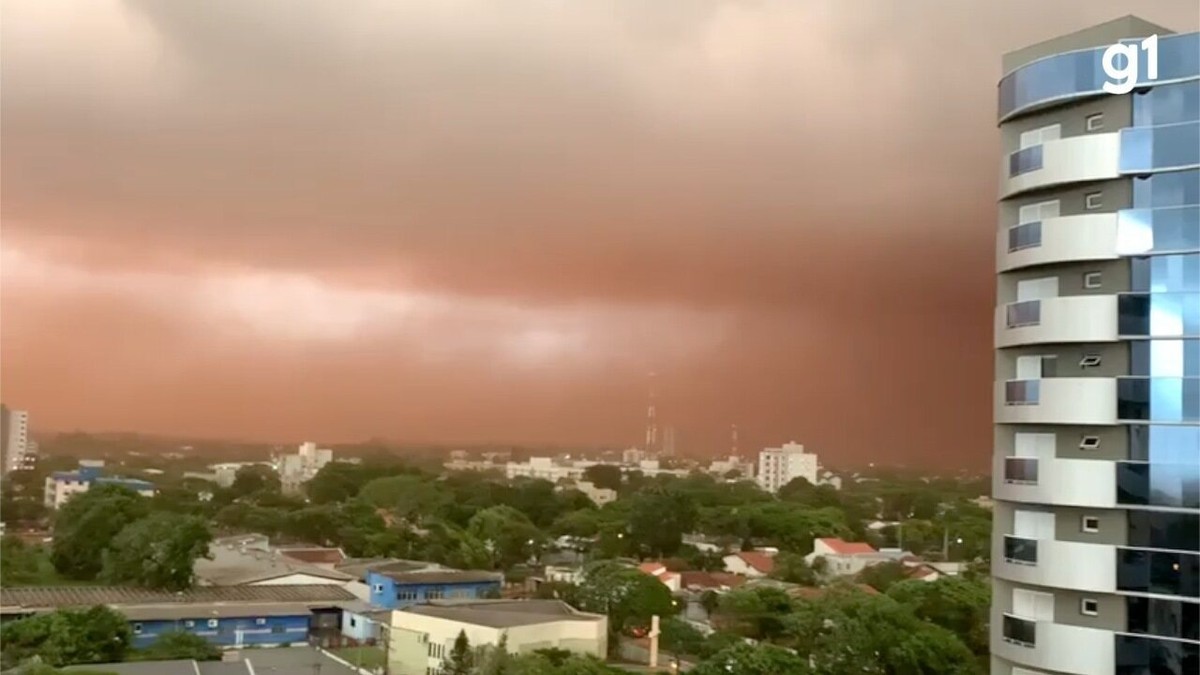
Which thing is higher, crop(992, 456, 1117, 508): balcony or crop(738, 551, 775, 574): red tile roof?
crop(992, 456, 1117, 508): balcony

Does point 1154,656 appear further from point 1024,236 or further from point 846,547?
point 846,547

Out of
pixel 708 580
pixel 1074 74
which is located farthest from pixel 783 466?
pixel 1074 74

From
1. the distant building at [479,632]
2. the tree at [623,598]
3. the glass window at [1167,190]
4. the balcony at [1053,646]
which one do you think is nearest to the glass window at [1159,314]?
the glass window at [1167,190]

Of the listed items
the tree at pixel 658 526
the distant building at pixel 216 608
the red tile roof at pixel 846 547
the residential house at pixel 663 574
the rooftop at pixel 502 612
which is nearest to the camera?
the rooftop at pixel 502 612

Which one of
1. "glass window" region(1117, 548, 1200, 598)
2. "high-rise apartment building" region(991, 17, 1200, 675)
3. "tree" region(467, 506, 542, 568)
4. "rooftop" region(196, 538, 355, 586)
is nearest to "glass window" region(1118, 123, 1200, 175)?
"high-rise apartment building" region(991, 17, 1200, 675)

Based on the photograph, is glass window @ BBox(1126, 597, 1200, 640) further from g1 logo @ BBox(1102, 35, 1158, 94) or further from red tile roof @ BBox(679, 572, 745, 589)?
red tile roof @ BBox(679, 572, 745, 589)

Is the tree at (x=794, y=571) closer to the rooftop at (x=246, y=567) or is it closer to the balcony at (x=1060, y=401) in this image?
the rooftop at (x=246, y=567)
